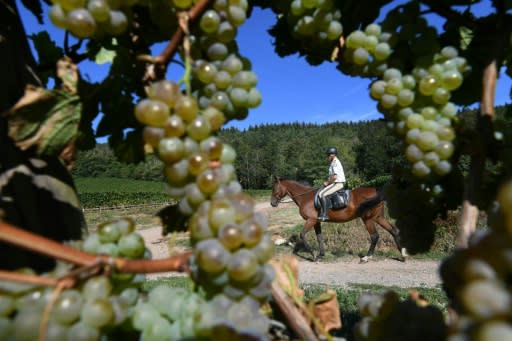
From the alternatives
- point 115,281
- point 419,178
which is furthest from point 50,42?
point 419,178

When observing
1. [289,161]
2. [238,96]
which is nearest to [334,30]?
[238,96]

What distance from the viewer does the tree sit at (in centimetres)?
82

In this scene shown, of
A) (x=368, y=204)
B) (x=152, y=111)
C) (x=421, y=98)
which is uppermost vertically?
(x=421, y=98)

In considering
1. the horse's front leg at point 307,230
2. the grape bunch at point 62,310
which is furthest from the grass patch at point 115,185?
the grape bunch at point 62,310

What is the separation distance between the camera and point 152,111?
2.90 feet

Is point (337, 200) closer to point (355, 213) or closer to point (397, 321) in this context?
point (355, 213)

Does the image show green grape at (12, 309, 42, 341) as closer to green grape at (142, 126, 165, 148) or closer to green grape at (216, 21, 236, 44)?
green grape at (142, 126, 165, 148)

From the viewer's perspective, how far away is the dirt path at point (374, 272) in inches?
328

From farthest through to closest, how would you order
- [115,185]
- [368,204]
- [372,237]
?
[115,185] → [368,204] → [372,237]

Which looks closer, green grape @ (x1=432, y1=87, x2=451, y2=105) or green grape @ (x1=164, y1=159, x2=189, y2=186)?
green grape @ (x1=164, y1=159, x2=189, y2=186)

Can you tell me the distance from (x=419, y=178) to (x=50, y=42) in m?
1.51

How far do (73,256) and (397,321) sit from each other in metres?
0.70

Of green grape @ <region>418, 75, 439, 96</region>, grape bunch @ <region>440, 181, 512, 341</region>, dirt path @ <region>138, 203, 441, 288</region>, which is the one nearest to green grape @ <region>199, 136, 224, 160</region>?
grape bunch @ <region>440, 181, 512, 341</region>

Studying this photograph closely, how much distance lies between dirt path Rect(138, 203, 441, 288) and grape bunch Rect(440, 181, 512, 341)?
812 centimetres
